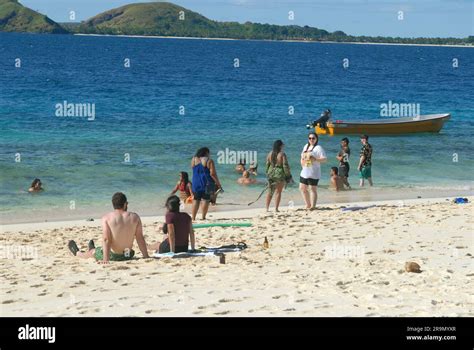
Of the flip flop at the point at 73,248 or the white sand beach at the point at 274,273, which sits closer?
the white sand beach at the point at 274,273

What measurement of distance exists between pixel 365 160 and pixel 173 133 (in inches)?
596

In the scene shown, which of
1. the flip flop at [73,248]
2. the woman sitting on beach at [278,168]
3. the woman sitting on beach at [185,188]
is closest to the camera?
the flip flop at [73,248]

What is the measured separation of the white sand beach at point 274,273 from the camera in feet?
30.6

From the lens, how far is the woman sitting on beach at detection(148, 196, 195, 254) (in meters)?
12.4

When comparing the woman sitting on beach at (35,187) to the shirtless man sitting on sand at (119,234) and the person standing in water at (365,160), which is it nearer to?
the person standing in water at (365,160)

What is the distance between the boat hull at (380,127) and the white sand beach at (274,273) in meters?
19.8

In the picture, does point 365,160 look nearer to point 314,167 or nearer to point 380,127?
point 314,167

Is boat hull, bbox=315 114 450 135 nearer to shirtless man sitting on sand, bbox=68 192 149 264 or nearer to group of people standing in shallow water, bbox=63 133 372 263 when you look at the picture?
group of people standing in shallow water, bbox=63 133 372 263

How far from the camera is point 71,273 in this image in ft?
37.2

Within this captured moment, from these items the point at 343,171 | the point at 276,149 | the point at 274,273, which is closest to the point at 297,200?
the point at 343,171

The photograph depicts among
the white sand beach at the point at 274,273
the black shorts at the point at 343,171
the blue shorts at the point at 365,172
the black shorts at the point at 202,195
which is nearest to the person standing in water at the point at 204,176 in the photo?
the black shorts at the point at 202,195

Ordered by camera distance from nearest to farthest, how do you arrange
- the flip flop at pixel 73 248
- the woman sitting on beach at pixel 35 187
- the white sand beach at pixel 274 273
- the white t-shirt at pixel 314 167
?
the white sand beach at pixel 274 273, the flip flop at pixel 73 248, the white t-shirt at pixel 314 167, the woman sitting on beach at pixel 35 187
